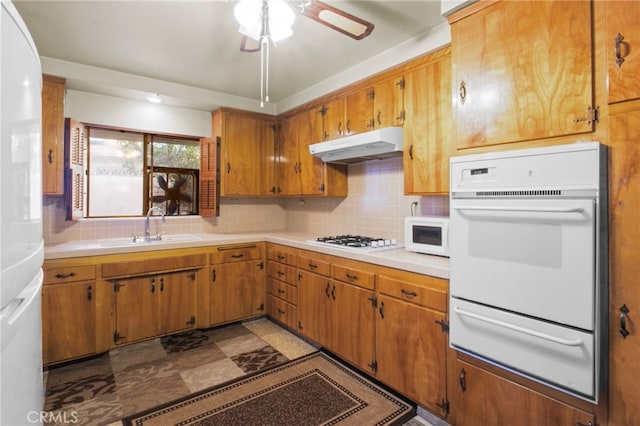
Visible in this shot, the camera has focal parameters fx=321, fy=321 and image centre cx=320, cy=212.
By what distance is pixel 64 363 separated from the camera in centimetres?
261

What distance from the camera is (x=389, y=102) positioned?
8.77 ft

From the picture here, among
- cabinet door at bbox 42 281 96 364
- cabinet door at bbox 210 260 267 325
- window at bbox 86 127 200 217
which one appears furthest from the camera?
window at bbox 86 127 200 217

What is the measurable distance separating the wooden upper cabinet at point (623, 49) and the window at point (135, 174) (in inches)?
152

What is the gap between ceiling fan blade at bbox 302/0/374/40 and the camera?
156 centimetres

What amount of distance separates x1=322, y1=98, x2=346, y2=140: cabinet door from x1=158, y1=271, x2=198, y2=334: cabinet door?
1.96m

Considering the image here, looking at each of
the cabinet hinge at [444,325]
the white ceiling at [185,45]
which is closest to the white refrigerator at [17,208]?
the white ceiling at [185,45]

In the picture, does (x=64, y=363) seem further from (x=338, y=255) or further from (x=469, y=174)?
(x=469, y=174)

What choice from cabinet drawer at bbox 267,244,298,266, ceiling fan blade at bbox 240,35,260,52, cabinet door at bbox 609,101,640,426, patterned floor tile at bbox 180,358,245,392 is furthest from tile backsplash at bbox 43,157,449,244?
patterned floor tile at bbox 180,358,245,392

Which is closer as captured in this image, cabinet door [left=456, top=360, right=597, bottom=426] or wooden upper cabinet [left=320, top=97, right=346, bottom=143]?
cabinet door [left=456, top=360, right=597, bottom=426]

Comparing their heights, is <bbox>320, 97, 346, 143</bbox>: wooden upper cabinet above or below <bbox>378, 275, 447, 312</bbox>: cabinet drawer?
above

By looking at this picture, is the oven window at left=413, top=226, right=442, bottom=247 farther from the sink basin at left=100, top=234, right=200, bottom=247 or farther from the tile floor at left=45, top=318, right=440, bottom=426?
the sink basin at left=100, top=234, right=200, bottom=247

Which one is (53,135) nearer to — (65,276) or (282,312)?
(65,276)

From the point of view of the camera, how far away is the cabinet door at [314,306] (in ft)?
8.93

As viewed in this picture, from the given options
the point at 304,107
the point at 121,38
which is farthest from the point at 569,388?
the point at 121,38
